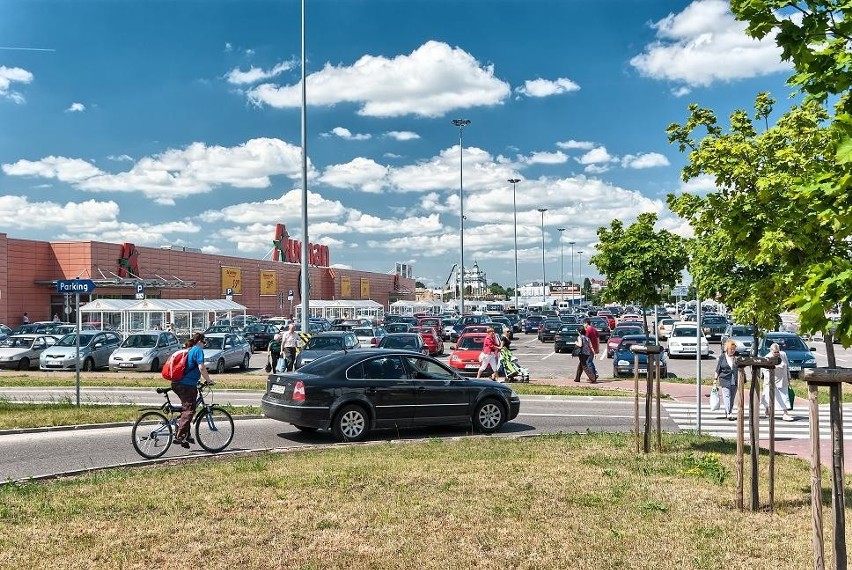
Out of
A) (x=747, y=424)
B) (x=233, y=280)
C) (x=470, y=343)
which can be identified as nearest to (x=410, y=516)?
(x=747, y=424)

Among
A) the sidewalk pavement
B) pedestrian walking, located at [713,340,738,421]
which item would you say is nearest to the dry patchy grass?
the sidewalk pavement

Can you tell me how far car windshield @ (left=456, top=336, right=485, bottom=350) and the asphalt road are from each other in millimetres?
9566

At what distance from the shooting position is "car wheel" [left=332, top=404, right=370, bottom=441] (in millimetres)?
12180

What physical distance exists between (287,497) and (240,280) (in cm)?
7602

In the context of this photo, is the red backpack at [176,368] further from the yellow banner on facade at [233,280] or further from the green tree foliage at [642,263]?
the yellow banner on facade at [233,280]

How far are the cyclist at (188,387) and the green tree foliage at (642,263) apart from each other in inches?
410

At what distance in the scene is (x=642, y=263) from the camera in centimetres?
1811

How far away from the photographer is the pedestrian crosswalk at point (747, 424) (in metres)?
14.3

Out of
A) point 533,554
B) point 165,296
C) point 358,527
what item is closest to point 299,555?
point 358,527

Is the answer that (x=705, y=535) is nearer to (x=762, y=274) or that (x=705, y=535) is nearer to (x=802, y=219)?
(x=802, y=219)

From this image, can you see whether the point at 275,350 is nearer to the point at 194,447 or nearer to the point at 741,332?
the point at 194,447

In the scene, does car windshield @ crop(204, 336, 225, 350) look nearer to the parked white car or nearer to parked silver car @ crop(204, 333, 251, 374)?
parked silver car @ crop(204, 333, 251, 374)

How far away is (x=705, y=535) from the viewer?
6.43m

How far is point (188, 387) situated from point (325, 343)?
1558 cm
